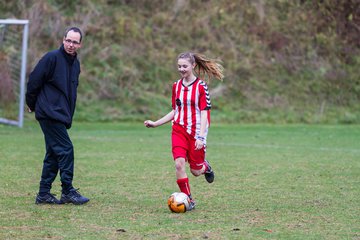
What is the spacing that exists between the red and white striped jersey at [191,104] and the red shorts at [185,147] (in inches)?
2.2

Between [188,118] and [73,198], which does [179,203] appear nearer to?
[188,118]

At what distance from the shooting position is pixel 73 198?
27.3 feet

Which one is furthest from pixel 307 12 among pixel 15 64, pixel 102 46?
pixel 15 64

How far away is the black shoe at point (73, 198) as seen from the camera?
27.3 feet

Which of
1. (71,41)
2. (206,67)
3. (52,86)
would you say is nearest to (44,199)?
(52,86)

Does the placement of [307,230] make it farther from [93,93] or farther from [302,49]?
[302,49]

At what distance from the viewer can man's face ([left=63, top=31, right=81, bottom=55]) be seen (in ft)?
26.8

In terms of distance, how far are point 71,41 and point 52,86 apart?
518mm

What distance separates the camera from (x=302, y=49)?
25.9 m

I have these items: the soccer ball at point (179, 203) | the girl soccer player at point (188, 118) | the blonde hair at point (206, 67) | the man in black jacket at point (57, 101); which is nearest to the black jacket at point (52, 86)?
the man in black jacket at point (57, 101)

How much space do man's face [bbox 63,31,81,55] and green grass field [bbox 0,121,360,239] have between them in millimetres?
1626

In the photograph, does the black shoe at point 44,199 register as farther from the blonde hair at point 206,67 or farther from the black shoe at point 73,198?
the blonde hair at point 206,67

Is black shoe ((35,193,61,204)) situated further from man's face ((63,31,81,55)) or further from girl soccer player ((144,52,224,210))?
man's face ((63,31,81,55))

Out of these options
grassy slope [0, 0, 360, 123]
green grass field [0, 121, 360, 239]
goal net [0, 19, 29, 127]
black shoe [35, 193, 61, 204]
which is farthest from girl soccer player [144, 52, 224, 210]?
grassy slope [0, 0, 360, 123]
